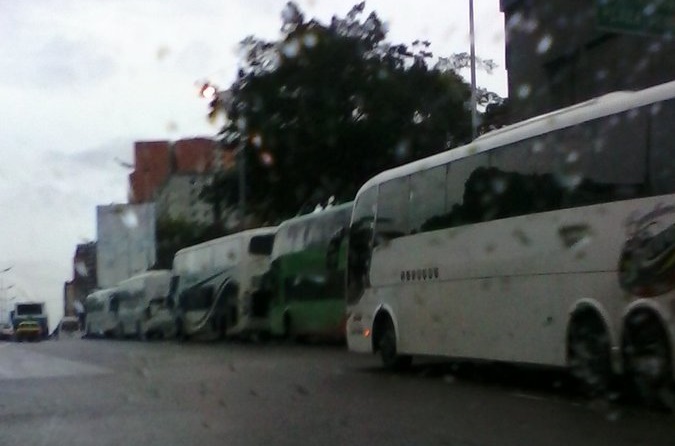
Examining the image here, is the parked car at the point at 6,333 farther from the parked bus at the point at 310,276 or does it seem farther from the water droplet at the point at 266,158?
the parked bus at the point at 310,276

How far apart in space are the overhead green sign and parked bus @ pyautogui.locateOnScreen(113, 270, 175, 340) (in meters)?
34.2

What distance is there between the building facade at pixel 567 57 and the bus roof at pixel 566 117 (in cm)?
891

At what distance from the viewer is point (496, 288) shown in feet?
49.9

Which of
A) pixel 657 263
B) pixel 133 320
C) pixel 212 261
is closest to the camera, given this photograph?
pixel 657 263

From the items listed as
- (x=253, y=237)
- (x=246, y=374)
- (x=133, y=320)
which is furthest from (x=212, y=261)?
(x=246, y=374)

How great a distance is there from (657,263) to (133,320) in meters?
47.6

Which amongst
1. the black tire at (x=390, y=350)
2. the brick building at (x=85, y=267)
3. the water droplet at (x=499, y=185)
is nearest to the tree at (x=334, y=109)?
the black tire at (x=390, y=350)

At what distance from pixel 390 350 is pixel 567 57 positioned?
11534 mm

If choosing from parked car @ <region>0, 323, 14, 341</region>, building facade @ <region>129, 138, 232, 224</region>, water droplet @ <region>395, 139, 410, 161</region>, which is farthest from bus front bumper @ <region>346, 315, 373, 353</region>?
parked car @ <region>0, 323, 14, 341</region>

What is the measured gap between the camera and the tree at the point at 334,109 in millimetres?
37312

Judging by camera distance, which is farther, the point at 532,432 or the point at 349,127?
the point at 349,127

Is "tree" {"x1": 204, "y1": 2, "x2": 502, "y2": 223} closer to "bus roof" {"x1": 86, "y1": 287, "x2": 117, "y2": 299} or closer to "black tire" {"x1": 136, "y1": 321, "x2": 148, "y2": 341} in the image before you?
"black tire" {"x1": 136, "y1": 321, "x2": 148, "y2": 341}

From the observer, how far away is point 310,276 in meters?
31.5

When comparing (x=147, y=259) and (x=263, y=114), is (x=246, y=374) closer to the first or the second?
(x=263, y=114)
